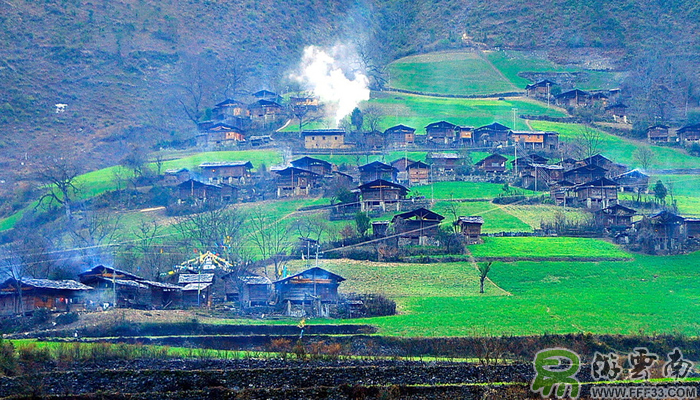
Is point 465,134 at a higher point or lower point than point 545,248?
higher

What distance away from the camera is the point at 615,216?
60.0 meters

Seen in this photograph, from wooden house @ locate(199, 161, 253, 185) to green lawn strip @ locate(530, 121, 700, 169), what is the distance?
30.2 meters

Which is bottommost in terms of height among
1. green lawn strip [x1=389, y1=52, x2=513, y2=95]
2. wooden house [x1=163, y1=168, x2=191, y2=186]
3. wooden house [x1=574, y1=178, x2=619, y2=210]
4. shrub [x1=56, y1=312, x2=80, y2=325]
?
shrub [x1=56, y1=312, x2=80, y2=325]

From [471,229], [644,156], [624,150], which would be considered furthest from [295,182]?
[624,150]

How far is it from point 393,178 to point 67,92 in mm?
44863

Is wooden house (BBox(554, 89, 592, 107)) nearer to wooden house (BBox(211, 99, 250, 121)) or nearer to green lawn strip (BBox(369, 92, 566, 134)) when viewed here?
green lawn strip (BBox(369, 92, 566, 134))

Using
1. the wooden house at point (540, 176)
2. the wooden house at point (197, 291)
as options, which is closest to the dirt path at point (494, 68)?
the wooden house at point (540, 176)

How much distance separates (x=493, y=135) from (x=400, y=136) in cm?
858

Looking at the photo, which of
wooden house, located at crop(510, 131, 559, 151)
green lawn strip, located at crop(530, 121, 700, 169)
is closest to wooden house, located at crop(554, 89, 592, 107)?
green lawn strip, located at crop(530, 121, 700, 169)

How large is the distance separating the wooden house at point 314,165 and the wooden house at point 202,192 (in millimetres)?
6755

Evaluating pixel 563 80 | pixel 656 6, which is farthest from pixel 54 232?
pixel 656 6

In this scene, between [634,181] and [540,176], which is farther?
[540,176]

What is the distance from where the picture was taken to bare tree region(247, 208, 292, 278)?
2112 inches

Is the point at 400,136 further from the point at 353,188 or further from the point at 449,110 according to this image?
the point at 353,188
